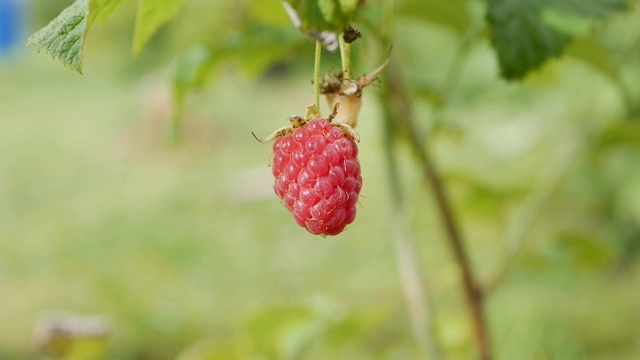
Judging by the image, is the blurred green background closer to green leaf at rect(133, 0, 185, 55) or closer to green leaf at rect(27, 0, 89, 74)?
green leaf at rect(133, 0, 185, 55)

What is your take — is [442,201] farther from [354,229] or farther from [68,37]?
[354,229]

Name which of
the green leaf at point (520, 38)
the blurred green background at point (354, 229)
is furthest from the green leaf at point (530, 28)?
the blurred green background at point (354, 229)

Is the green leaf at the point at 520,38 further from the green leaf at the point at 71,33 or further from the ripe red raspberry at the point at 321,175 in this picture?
the green leaf at the point at 71,33

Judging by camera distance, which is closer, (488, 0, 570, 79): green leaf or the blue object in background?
(488, 0, 570, 79): green leaf

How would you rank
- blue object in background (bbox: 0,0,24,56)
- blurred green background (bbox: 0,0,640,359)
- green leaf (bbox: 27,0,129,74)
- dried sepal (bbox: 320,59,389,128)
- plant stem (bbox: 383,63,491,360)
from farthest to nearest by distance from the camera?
blue object in background (bbox: 0,0,24,56), blurred green background (bbox: 0,0,640,359), plant stem (bbox: 383,63,491,360), dried sepal (bbox: 320,59,389,128), green leaf (bbox: 27,0,129,74)

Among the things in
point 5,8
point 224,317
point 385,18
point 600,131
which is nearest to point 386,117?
point 385,18

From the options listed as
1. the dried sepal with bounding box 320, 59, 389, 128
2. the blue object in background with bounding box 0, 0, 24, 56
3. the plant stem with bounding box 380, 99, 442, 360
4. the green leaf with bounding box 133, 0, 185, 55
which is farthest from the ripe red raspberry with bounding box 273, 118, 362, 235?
the blue object in background with bounding box 0, 0, 24, 56

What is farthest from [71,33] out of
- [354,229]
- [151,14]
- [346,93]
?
[354,229]
